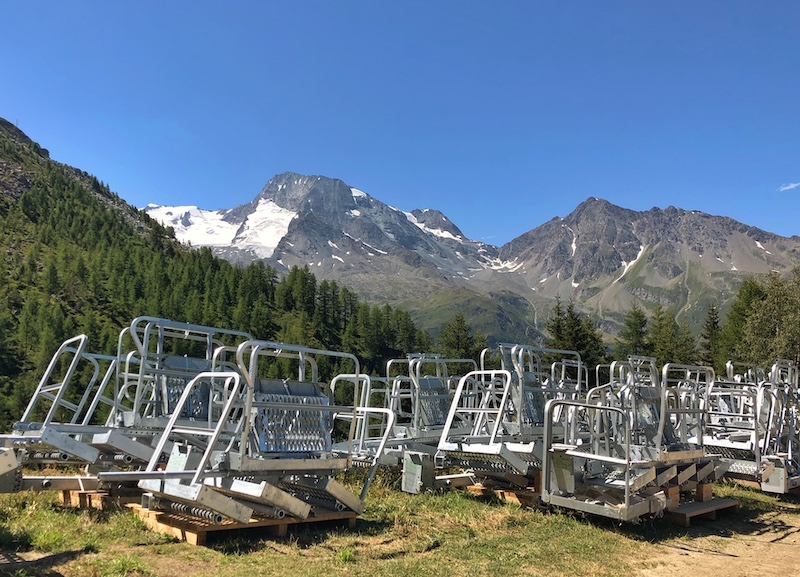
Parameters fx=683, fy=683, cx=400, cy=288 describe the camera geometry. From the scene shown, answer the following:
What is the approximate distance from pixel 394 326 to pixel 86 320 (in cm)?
4365

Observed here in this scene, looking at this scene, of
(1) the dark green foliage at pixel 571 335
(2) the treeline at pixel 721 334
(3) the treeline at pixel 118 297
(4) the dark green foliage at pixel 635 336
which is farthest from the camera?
(3) the treeline at pixel 118 297

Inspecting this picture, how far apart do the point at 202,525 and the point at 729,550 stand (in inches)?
257

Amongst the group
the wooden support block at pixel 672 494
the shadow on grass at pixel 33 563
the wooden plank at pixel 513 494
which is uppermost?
the wooden support block at pixel 672 494

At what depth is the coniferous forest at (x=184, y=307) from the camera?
52.4 meters

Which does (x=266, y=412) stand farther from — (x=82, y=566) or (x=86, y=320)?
(x=86, y=320)

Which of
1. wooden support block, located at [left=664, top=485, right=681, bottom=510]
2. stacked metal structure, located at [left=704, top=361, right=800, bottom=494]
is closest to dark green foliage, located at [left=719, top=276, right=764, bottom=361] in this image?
stacked metal structure, located at [left=704, top=361, right=800, bottom=494]

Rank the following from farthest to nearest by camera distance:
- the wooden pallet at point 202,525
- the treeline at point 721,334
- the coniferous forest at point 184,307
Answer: the coniferous forest at point 184,307 → the treeline at point 721,334 → the wooden pallet at point 202,525

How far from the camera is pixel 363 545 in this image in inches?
303

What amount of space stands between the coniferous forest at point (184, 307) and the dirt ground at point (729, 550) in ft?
109

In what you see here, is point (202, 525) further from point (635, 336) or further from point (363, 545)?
point (635, 336)

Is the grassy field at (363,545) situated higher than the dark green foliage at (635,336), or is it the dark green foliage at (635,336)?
the dark green foliage at (635,336)

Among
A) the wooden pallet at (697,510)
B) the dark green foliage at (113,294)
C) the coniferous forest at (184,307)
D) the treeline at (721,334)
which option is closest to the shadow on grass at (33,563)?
the wooden pallet at (697,510)

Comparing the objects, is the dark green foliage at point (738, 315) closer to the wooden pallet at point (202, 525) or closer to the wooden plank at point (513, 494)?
the wooden plank at point (513, 494)

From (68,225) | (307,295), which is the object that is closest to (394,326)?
(307,295)
